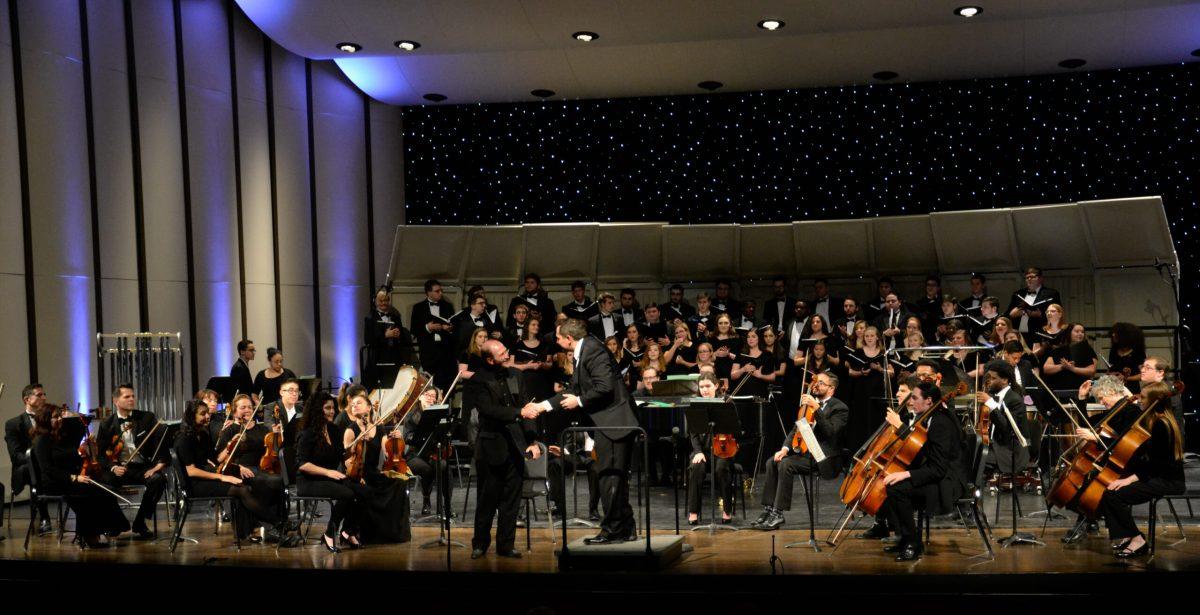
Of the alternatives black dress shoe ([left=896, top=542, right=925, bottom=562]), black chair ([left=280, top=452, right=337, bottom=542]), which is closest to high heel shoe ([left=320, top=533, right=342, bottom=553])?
black chair ([left=280, top=452, right=337, bottom=542])

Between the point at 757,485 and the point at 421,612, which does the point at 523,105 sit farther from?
the point at 421,612

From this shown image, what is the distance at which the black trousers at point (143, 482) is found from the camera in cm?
784

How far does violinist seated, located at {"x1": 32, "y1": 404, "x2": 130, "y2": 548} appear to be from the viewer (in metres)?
7.49

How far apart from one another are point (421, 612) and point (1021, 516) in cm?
431

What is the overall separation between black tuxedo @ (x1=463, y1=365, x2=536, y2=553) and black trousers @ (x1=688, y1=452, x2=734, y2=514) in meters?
1.51

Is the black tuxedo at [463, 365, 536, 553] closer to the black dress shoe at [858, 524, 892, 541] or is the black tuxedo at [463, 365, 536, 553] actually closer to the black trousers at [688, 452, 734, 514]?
the black trousers at [688, 452, 734, 514]

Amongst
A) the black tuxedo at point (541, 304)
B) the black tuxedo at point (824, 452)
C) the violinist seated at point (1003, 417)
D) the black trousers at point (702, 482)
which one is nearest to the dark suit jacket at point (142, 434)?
the black trousers at point (702, 482)

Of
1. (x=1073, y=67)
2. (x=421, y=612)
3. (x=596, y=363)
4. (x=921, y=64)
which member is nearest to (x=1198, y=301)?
(x=1073, y=67)

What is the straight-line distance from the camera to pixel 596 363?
6465 millimetres

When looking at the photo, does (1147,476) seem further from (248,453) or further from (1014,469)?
(248,453)

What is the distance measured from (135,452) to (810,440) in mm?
4833

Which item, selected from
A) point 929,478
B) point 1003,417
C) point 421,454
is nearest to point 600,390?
point 929,478

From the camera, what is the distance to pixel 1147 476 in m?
6.20

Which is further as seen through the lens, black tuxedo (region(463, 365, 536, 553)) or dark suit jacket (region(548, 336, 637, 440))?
black tuxedo (region(463, 365, 536, 553))
